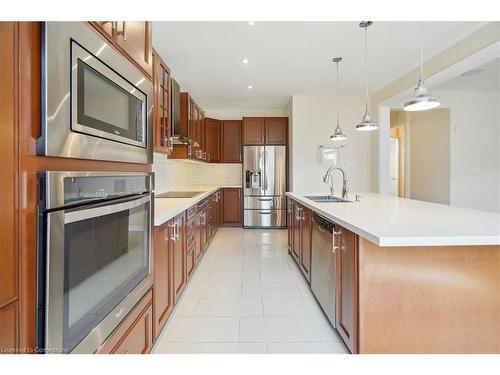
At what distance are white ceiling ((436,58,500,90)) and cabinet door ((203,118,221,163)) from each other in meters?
4.39

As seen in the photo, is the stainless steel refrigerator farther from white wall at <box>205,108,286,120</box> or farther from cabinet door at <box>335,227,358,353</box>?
cabinet door at <box>335,227,358,353</box>

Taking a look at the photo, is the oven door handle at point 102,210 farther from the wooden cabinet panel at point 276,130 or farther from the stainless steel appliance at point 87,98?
the wooden cabinet panel at point 276,130

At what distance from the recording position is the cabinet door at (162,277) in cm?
170

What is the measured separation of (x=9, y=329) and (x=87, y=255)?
0.28 m

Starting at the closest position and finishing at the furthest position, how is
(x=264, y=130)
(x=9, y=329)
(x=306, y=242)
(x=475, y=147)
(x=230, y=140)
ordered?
1. (x=9, y=329)
2. (x=306, y=242)
3. (x=475, y=147)
4. (x=264, y=130)
5. (x=230, y=140)

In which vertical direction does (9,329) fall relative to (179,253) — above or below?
above

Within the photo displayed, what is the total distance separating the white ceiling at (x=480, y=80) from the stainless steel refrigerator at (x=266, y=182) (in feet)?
10.5

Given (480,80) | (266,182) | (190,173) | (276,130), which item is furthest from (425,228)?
(190,173)

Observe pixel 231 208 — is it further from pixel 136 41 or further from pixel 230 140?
pixel 136 41

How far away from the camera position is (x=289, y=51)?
11.2 ft

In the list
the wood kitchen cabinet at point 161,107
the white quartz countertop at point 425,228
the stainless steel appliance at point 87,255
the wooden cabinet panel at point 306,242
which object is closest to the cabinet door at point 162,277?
the stainless steel appliance at point 87,255
